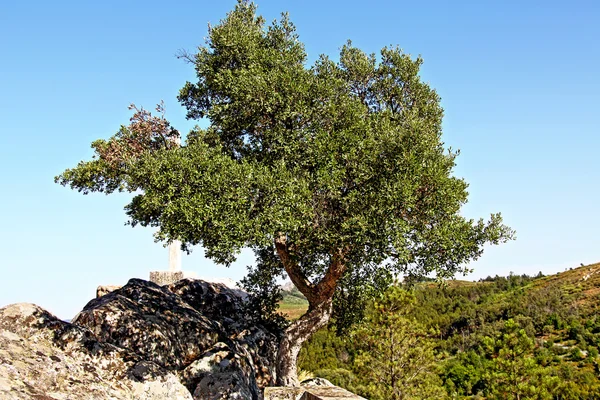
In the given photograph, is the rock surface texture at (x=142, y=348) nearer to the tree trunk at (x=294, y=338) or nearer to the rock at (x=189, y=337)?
the rock at (x=189, y=337)

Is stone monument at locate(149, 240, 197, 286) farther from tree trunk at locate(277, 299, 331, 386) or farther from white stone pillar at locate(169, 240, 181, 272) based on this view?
tree trunk at locate(277, 299, 331, 386)

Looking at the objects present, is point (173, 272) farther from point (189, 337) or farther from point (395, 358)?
point (395, 358)

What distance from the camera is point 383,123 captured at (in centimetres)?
1744

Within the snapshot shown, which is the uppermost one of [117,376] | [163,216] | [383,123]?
[383,123]

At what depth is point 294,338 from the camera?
21141 millimetres

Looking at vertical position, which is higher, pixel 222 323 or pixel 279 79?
pixel 279 79

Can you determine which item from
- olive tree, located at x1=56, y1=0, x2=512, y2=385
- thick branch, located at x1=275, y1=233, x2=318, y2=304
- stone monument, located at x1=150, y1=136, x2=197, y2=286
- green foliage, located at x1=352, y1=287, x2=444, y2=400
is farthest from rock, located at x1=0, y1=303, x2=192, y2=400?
green foliage, located at x1=352, y1=287, x2=444, y2=400

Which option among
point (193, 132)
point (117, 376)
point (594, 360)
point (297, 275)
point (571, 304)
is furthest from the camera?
point (571, 304)

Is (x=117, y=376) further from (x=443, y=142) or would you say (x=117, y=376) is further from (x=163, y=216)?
(x=443, y=142)

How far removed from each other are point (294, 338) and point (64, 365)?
1034cm

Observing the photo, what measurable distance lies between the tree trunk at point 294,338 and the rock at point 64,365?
19.2ft

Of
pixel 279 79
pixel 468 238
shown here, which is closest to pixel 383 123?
pixel 279 79

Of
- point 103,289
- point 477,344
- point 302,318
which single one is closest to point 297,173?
point 302,318

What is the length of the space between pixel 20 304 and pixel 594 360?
6929cm
